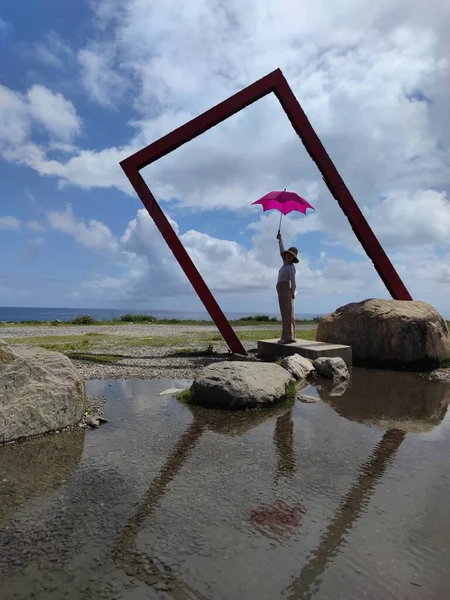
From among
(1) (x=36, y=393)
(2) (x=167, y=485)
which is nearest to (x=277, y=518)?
(2) (x=167, y=485)

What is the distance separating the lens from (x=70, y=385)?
617 cm

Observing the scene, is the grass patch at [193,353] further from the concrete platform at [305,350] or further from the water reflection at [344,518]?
the water reflection at [344,518]

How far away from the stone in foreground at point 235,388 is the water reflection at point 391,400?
1041 mm

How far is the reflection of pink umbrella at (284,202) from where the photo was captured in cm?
1253

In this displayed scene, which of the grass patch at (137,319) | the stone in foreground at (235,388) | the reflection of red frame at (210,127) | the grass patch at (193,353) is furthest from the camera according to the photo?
the grass patch at (137,319)

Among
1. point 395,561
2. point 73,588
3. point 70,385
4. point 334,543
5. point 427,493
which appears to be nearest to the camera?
point 73,588

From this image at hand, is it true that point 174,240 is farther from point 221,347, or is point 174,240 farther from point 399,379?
point 399,379

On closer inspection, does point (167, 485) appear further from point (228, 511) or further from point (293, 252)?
point (293, 252)

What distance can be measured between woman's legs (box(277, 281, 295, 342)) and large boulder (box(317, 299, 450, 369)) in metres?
1.55

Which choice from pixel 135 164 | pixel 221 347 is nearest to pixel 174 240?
pixel 135 164

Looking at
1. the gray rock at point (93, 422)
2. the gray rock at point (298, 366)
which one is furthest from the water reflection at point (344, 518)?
the gray rock at point (298, 366)

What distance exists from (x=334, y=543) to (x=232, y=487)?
1.17m

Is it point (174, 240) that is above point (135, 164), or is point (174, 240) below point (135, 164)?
below

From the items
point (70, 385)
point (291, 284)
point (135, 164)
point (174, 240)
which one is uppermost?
point (135, 164)
